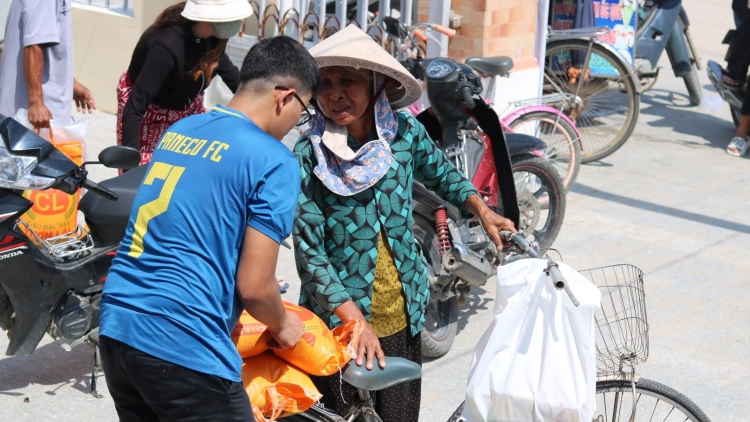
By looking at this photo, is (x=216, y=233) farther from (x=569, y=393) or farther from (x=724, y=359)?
(x=724, y=359)

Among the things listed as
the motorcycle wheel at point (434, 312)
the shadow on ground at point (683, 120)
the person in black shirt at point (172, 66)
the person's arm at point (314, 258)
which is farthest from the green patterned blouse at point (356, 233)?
the shadow on ground at point (683, 120)

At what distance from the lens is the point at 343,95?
3.12m

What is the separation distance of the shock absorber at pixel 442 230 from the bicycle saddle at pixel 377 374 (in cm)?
165

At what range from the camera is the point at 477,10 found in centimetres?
702

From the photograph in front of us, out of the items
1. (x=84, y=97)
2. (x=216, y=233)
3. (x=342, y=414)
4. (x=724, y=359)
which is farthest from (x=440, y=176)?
(x=84, y=97)

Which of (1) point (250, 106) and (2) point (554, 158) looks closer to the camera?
(1) point (250, 106)

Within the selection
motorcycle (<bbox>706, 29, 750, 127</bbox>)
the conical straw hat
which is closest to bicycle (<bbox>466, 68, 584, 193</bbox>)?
motorcycle (<bbox>706, 29, 750, 127</bbox>)

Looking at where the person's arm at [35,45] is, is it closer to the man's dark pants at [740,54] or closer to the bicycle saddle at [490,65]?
the bicycle saddle at [490,65]

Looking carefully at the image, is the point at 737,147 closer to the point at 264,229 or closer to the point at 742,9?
the point at 742,9

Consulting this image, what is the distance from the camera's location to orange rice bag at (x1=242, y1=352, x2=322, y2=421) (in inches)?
107

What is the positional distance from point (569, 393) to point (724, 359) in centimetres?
273

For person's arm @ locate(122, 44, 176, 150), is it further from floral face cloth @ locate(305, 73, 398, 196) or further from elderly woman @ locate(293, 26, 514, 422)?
floral face cloth @ locate(305, 73, 398, 196)

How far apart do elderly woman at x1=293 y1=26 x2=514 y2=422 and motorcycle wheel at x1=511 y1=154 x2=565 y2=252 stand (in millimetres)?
2525

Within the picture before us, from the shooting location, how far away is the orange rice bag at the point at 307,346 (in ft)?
8.79
